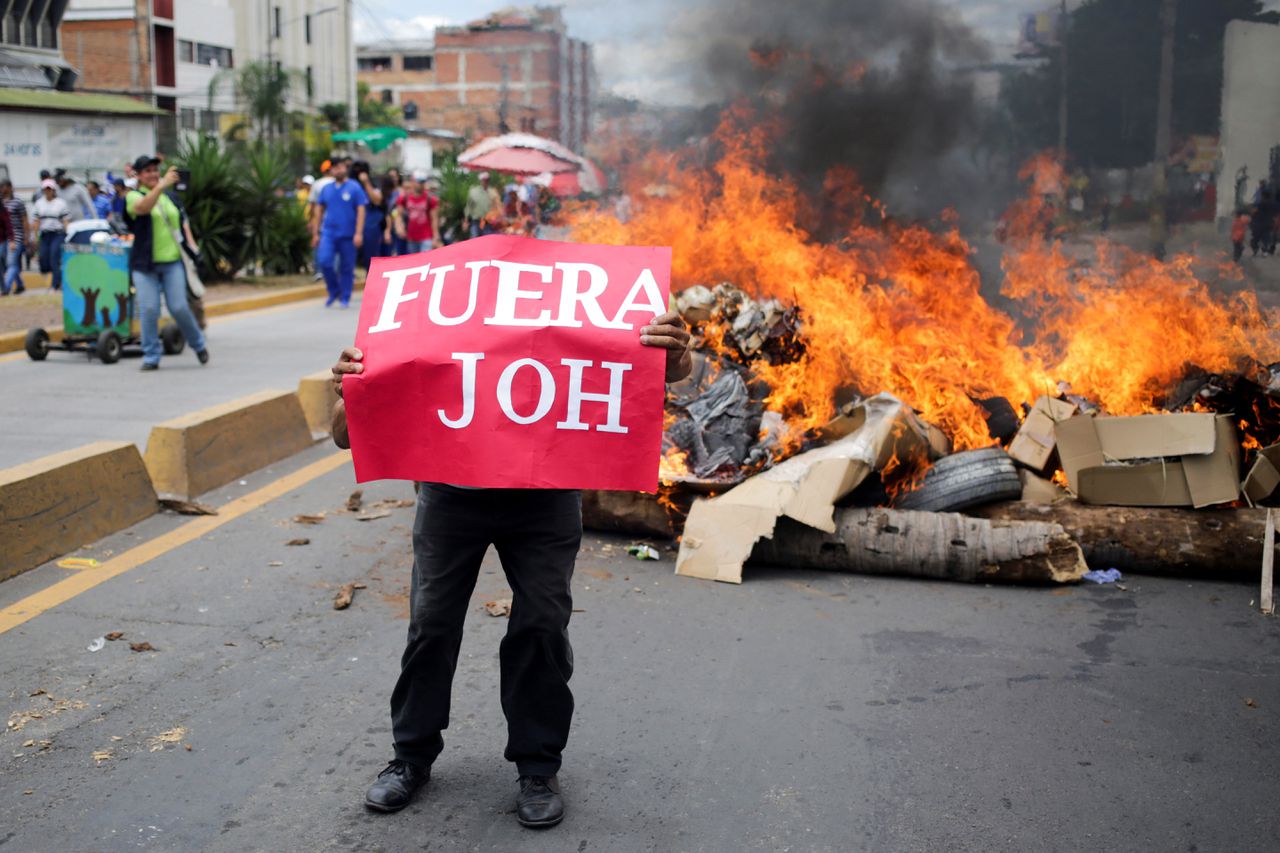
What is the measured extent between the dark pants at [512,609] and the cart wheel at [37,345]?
33.5 ft

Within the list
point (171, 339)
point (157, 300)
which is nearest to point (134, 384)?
point (157, 300)

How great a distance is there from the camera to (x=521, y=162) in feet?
65.0

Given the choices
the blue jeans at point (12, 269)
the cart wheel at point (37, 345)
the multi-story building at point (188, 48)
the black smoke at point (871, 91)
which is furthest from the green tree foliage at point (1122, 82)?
the multi-story building at point (188, 48)

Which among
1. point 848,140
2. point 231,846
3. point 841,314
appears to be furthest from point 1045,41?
point 231,846

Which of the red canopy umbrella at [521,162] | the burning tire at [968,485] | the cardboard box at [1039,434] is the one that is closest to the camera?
the burning tire at [968,485]

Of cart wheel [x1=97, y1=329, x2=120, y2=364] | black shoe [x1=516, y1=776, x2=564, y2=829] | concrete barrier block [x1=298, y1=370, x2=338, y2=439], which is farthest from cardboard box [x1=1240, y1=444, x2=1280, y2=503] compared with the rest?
cart wheel [x1=97, y1=329, x2=120, y2=364]

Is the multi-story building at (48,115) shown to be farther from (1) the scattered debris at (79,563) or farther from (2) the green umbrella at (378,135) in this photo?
(1) the scattered debris at (79,563)

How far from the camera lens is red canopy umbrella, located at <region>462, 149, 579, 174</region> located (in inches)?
774

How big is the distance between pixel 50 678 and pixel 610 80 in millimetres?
9652

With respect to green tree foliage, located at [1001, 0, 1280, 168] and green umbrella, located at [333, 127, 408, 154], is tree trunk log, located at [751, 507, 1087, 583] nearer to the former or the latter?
green tree foliage, located at [1001, 0, 1280, 168]

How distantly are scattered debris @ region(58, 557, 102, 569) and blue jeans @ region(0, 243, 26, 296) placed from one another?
45.9 ft

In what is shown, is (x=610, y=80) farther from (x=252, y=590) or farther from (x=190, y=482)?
(x=252, y=590)

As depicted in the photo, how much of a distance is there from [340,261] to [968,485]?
537 inches

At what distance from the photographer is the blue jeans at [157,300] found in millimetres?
11289
